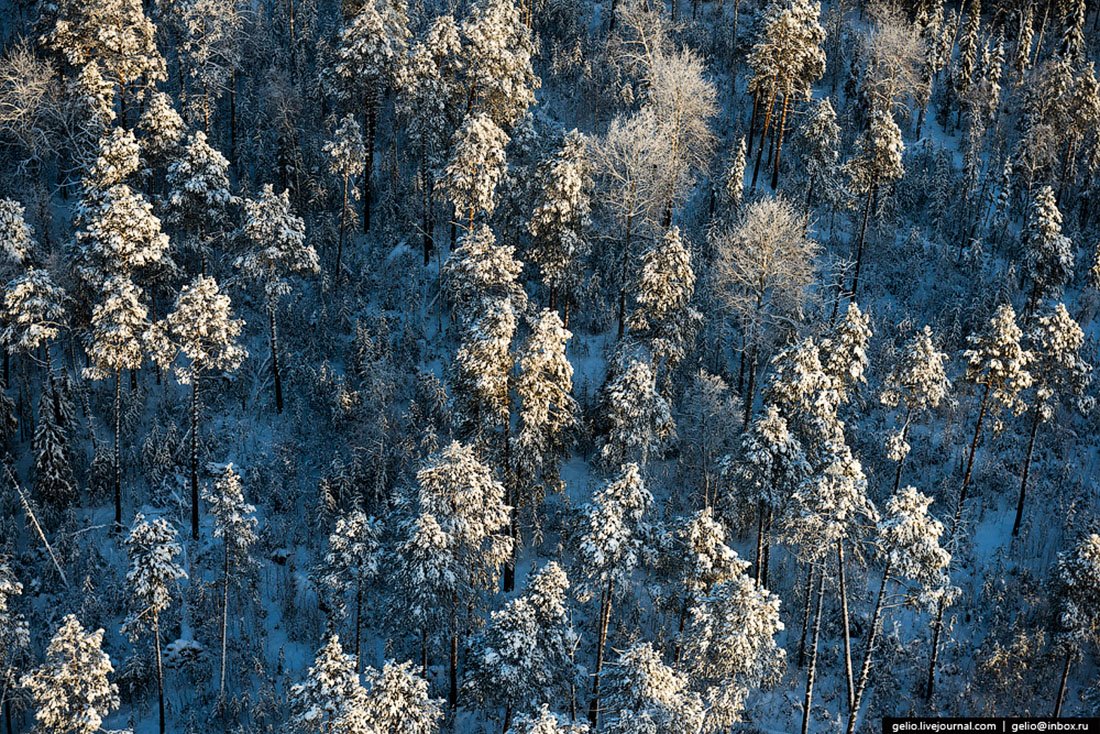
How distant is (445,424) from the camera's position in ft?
149

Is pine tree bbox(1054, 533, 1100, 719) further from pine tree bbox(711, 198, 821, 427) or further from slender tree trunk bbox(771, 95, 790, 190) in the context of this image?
slender tree trunk bbox(771, 95, 790, 190)

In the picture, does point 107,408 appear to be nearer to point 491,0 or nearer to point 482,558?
point 482,558

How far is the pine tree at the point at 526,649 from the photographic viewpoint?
33.4 m

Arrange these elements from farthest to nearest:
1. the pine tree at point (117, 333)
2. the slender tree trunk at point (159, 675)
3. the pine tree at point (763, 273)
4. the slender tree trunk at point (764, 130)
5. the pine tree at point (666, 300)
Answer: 1. the slender tree trunk at point (764, 130)
2. the pine tree at point (763, 273)
3. the pine tree at point (666, 300)
4. the pine tree at point (117, 333)
5. the slender tree trunk at point (159, 675)

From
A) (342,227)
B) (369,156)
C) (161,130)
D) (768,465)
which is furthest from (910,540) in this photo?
(161,130)

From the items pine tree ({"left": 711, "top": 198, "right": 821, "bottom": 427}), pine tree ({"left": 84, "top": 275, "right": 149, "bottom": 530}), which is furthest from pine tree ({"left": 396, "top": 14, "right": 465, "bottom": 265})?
pine tree ({"left": 711, "top": 198, "right": 821, "bottom": 427})

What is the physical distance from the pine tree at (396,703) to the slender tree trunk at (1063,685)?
2554cm

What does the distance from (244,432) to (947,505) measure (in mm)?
34929

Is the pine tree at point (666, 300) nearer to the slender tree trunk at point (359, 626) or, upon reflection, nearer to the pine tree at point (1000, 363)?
the pine tree at point (1000, 363)

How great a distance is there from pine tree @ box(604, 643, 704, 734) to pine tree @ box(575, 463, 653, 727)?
2.99 m

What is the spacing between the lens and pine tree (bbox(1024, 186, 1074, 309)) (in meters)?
50.8

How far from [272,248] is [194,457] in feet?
36.2

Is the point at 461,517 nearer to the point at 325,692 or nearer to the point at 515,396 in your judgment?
the point at 325,692

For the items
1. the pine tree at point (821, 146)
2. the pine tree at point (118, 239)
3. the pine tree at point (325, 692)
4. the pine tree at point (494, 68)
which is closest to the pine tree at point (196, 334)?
the pine tree at point (118, 239)
